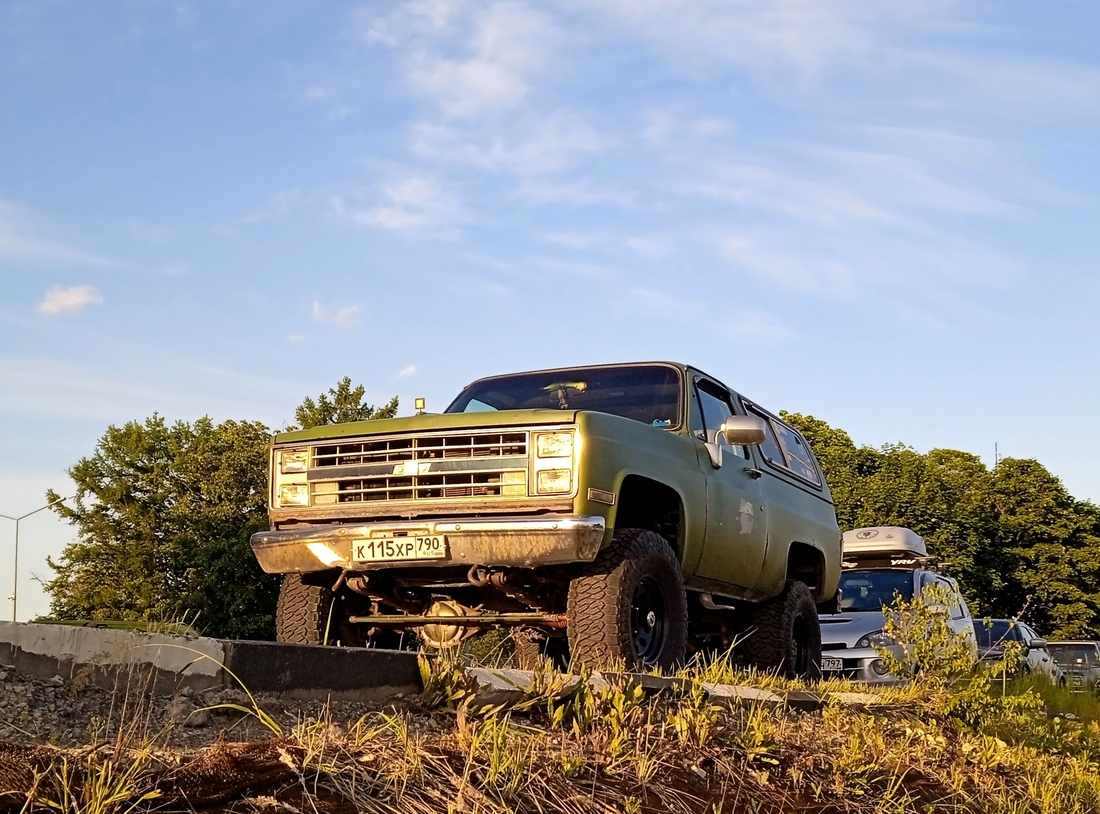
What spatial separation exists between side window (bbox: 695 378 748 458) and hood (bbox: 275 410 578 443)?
6.50ft

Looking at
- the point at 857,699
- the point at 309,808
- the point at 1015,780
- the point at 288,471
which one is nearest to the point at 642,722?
the point at 309,808

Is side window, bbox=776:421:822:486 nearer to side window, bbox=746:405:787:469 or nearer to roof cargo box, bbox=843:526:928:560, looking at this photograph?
side window, bbox=746:405:787:469

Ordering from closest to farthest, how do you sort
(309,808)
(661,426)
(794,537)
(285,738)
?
(309,808), (285,738), (661,426), (794,537)

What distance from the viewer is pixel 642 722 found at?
4.38 meters

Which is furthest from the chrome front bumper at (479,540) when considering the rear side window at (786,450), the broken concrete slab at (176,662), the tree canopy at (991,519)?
the tree canopy at (991,519)

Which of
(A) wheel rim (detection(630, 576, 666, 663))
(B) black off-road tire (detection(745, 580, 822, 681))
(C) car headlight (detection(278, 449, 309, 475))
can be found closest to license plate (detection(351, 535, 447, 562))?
(C) car headlight (detection(278, 449, 309, 475))

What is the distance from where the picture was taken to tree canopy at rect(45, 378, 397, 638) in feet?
131

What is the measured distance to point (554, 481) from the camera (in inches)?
269

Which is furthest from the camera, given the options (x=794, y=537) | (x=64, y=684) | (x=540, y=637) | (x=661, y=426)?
(x=794, y=537)

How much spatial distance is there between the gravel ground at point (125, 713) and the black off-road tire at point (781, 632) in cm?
572

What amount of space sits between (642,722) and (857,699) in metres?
2.63

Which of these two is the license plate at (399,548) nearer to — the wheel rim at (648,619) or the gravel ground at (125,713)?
the wheel rim at (648,619)

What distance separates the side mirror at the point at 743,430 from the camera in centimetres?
822

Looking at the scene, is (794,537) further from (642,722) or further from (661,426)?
(642,722)
